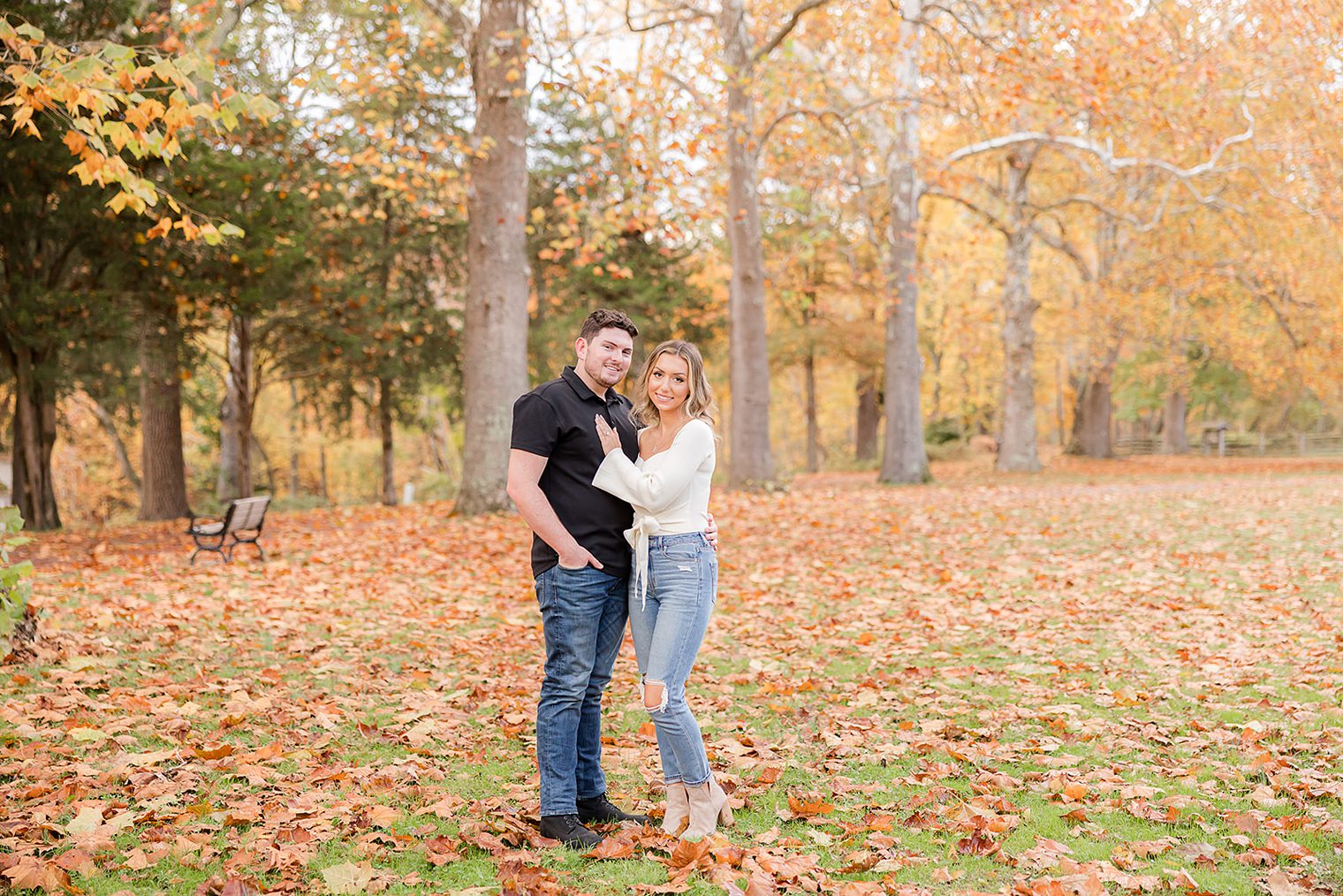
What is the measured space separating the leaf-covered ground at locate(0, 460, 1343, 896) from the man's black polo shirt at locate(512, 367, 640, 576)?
118 cm

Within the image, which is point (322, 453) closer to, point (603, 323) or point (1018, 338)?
point (1018, 338)

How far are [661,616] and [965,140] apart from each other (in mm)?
27181

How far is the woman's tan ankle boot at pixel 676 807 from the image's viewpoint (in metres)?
4.45

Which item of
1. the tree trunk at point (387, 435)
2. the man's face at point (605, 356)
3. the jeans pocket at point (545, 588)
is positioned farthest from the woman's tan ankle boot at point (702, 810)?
the tree trunk at point (387, 435)

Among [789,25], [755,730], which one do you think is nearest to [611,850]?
[755,730]

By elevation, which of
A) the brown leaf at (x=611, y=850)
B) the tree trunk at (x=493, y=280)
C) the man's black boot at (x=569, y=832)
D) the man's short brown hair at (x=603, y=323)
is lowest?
the brown leaf at (x=611, y=850)

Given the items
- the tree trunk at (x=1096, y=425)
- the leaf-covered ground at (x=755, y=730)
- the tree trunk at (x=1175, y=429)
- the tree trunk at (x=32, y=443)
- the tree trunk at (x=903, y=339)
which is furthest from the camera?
the tree trunk at (x=1175, y=429)

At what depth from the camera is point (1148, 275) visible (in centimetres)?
2872

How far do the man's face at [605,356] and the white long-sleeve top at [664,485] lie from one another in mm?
329

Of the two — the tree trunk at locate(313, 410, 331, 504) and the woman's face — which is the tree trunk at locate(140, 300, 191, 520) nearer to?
the tree trunk at locate(313, 410, 331, 504)

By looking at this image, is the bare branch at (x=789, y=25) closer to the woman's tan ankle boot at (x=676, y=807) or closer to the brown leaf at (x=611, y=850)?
the woman's tan ankle boot at (x=676, y=807)

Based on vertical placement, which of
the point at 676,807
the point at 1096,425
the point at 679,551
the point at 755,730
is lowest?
the point at 755,730

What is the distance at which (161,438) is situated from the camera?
68.3ft

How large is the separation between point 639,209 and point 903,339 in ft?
36.8
